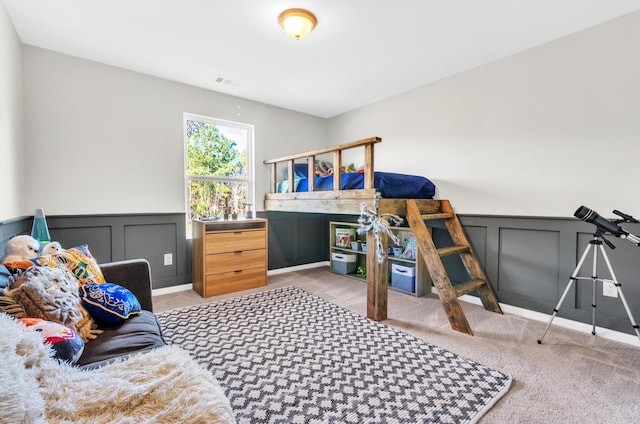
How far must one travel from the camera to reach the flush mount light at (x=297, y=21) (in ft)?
6.58

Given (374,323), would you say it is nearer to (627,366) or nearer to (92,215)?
(627,366)

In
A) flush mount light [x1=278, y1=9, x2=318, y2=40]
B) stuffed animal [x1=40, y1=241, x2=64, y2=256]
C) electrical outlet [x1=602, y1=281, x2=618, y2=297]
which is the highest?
flush mount light [x1=278, y1=9, x2=318, y2=40]

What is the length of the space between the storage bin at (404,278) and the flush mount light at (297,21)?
239 centimetres

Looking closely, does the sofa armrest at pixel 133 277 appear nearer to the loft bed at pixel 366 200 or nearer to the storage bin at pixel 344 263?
the loft bed at pixel 366 200

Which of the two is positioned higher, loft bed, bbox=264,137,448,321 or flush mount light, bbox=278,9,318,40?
flush mount light, bbox=278,9,318,40

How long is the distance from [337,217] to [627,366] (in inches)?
128

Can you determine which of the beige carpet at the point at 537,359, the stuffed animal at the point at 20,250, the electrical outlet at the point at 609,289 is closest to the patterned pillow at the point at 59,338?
the stuffed animal at the point at 20,250

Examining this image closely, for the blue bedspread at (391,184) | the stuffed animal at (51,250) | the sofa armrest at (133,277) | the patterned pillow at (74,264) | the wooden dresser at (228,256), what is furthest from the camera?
the wooden dresser at (228,256)

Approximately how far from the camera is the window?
3.39 m

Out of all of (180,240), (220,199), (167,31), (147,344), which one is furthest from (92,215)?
(147,344)

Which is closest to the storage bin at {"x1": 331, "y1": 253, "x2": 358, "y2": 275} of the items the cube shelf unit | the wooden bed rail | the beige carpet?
the cube shelf unit

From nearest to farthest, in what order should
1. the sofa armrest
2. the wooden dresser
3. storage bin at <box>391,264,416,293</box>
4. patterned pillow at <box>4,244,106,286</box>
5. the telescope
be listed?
patterned pillow at <box>4,244,106,286</box> → the sofa armrest → the telescope → the wooden dresser → storage bin at <box>391,264,416,293</box>

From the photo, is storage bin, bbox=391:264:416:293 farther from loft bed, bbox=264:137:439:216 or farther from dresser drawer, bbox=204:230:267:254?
Answer: dresser drawer, bbox=204:230:267:254

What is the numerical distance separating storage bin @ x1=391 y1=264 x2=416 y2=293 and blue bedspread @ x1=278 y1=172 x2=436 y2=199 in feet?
2.62
